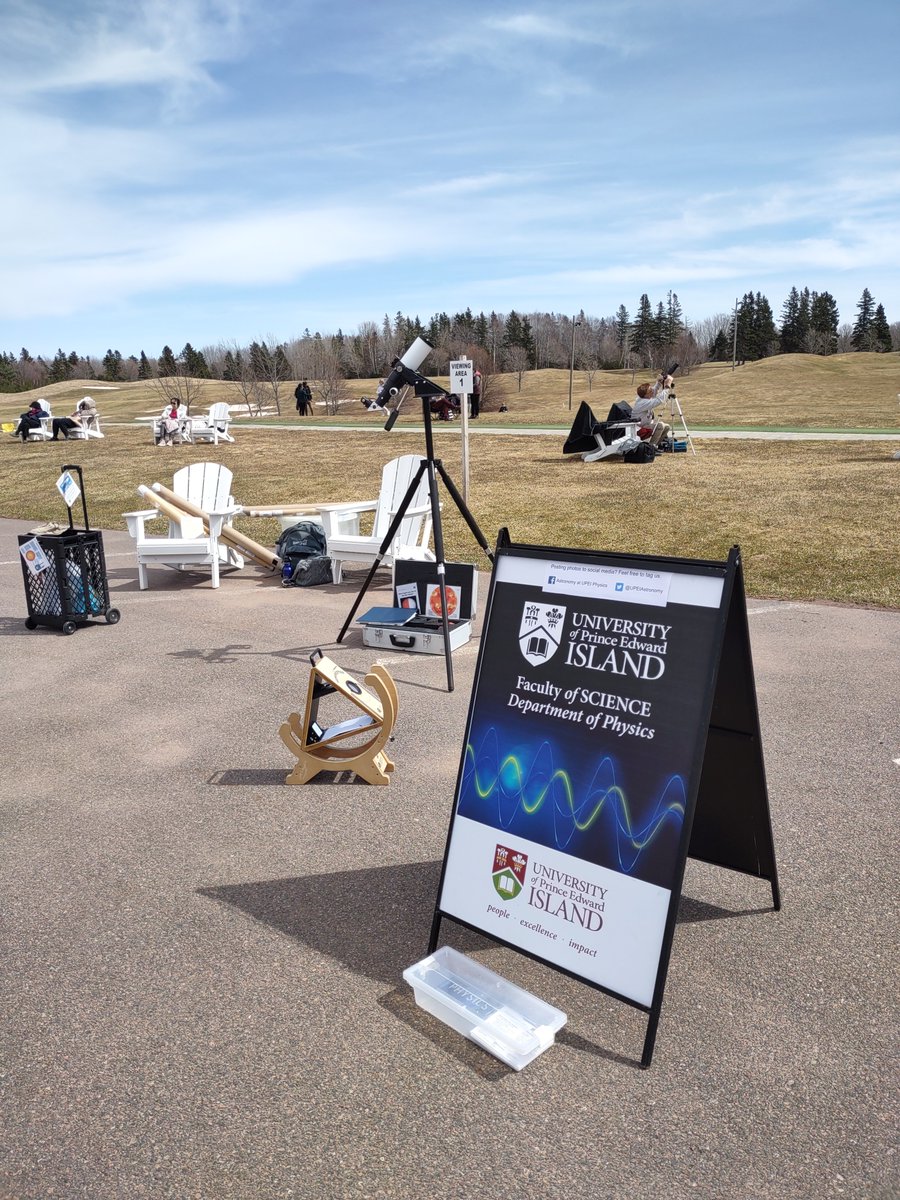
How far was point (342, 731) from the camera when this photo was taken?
4.74 m

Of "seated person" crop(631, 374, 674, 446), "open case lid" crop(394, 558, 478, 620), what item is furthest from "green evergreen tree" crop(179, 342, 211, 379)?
"open case lid" crop(394, 558, 478, 620)

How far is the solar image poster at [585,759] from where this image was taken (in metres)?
2.75

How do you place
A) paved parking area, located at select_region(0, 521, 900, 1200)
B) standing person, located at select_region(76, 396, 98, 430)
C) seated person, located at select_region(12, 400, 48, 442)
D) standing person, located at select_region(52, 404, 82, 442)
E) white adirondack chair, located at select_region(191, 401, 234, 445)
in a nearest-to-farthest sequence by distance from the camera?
paved parking area, located at select_region(0, 521, 900, 1200) < white adirondack chair, located at select_region(191, 401, 234, 445) < seated person, located at select_region(12, 400, 48, 442) < standing person, located at select_region(52, 404, 82, 442) < standing person, located at select_region(76, 396, 98, 430)

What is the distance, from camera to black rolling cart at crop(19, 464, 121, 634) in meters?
7.80

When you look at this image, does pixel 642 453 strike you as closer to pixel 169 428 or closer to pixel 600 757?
pixel 169 428

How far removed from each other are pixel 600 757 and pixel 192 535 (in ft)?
26.0

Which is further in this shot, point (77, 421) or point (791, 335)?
point (791, 335)

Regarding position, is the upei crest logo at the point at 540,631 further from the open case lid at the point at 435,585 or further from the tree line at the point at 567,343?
the tree line at the point at 567,343

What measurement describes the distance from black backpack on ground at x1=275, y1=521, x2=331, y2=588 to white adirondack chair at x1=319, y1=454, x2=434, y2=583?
16 cm

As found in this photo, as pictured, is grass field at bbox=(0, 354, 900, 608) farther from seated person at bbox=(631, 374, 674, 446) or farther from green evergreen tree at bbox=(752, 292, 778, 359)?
green evergreen tree at bbox=(752, 292, 778, 359)

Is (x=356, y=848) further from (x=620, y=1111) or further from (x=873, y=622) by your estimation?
(x=873, y=622)

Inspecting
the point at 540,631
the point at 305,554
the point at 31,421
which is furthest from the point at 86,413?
the point at 540,631

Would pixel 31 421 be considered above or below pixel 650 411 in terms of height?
above

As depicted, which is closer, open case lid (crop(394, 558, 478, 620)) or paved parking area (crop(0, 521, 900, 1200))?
paved parking area (crop(0, 521, 900, 1200))
